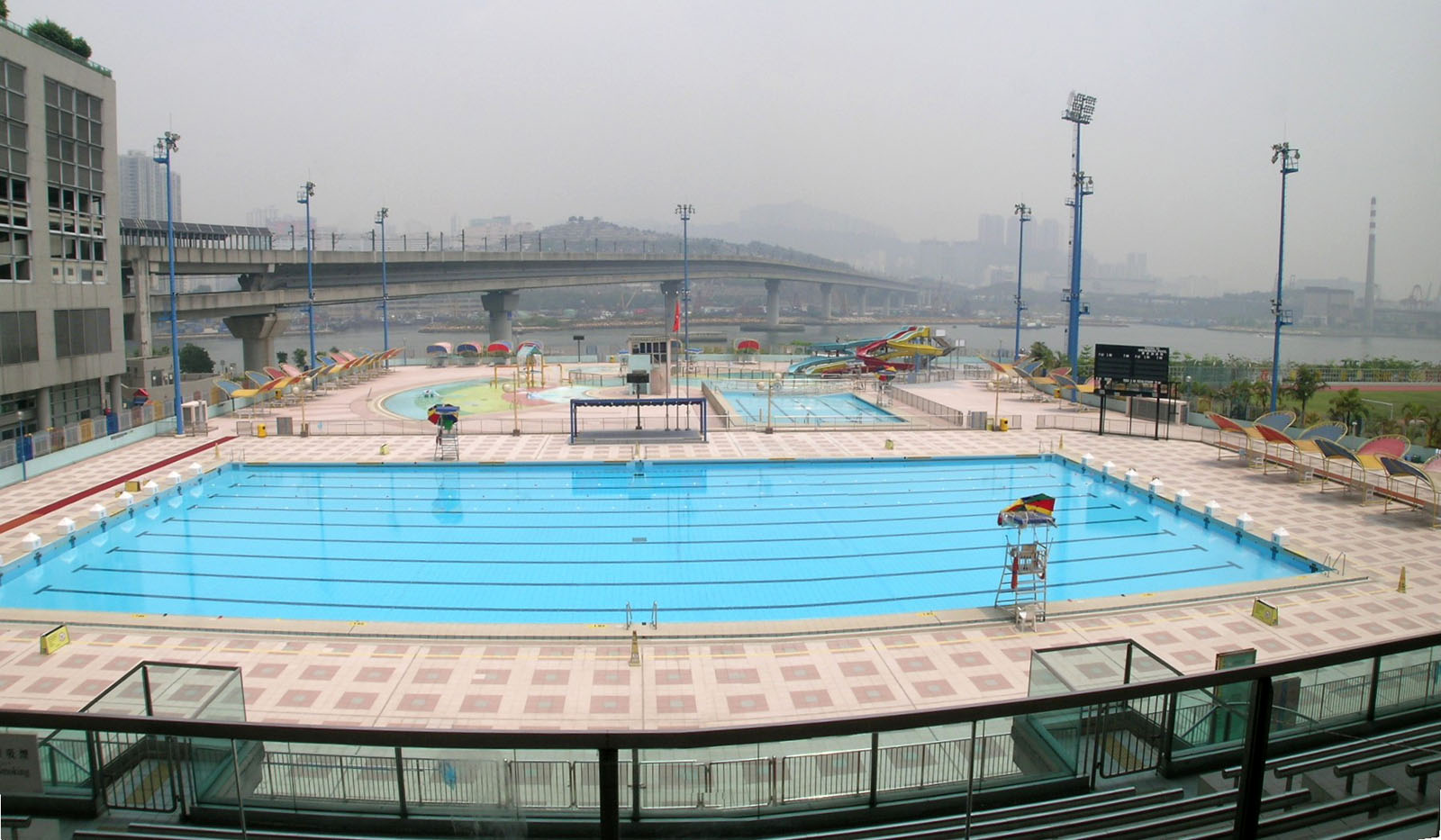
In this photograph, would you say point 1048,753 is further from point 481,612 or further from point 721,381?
point 721,381

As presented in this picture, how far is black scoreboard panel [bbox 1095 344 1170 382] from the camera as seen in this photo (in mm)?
29844

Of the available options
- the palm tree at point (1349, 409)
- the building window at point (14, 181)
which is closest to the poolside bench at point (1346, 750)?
the palm tree at point (1349, 409)

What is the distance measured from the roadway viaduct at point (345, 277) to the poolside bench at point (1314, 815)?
44.5m

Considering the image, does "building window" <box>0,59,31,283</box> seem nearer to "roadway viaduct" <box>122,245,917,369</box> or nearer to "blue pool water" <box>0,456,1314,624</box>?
"blue pool water" <box>0,456,1314,624</box>

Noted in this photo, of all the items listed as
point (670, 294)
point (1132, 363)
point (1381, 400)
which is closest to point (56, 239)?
point (1132, 363)

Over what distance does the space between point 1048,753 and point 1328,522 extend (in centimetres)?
1820

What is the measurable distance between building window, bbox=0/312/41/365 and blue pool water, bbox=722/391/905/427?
23.0 meters

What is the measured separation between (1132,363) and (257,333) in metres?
45.7

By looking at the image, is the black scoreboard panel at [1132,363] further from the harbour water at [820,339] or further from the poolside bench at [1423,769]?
the harbour water at [820,339]

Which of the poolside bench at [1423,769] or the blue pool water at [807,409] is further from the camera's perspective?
the blue pool water at [807,409]

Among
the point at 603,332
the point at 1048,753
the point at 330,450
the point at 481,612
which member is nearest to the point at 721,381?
the point at 330,450

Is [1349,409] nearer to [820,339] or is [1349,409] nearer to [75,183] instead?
[75,183]

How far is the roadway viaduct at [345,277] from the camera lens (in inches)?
1639

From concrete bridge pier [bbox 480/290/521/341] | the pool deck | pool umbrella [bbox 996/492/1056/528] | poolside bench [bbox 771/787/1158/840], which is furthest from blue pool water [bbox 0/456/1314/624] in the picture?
concrete bridge pier [bbox 480/290/521/341]
